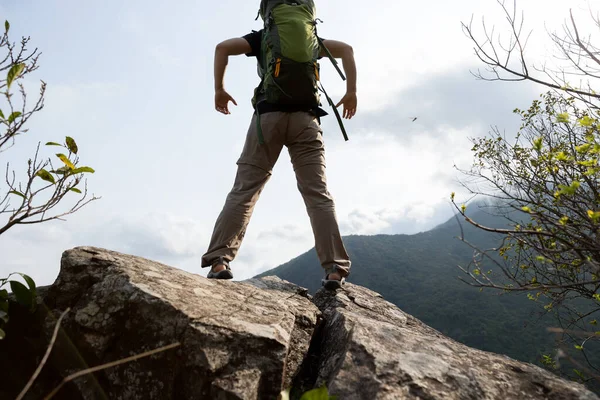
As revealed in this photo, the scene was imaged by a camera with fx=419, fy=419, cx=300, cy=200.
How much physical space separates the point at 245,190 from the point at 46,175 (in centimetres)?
170

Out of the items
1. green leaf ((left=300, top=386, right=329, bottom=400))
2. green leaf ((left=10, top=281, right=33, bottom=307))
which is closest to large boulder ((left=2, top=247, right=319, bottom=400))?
green leaf ((left=10, top=281, right=33, bottom=307))

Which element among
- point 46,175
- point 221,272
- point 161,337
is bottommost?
point 161,337

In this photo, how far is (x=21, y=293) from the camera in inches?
110

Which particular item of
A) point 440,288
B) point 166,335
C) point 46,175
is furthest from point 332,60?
point 440,288

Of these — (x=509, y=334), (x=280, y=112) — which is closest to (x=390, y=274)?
(x=509, y=334)

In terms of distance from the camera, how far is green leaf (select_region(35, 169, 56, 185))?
2.91m

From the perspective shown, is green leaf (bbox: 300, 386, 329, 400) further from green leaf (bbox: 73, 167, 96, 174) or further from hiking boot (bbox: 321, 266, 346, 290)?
hiking boot (bbox: 321, 266, 346, 290)

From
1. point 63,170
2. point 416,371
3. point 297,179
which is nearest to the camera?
point 416,371

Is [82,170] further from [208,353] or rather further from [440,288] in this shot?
[440,288]

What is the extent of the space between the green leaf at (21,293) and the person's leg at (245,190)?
1.46 m

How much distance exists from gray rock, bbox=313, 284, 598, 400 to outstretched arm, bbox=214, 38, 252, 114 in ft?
8.44

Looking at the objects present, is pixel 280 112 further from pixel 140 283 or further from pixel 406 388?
pixel 406 388

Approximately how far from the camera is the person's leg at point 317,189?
13.3 feet

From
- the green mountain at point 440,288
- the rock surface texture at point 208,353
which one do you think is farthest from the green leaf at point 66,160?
the green mountain at point 440,288
